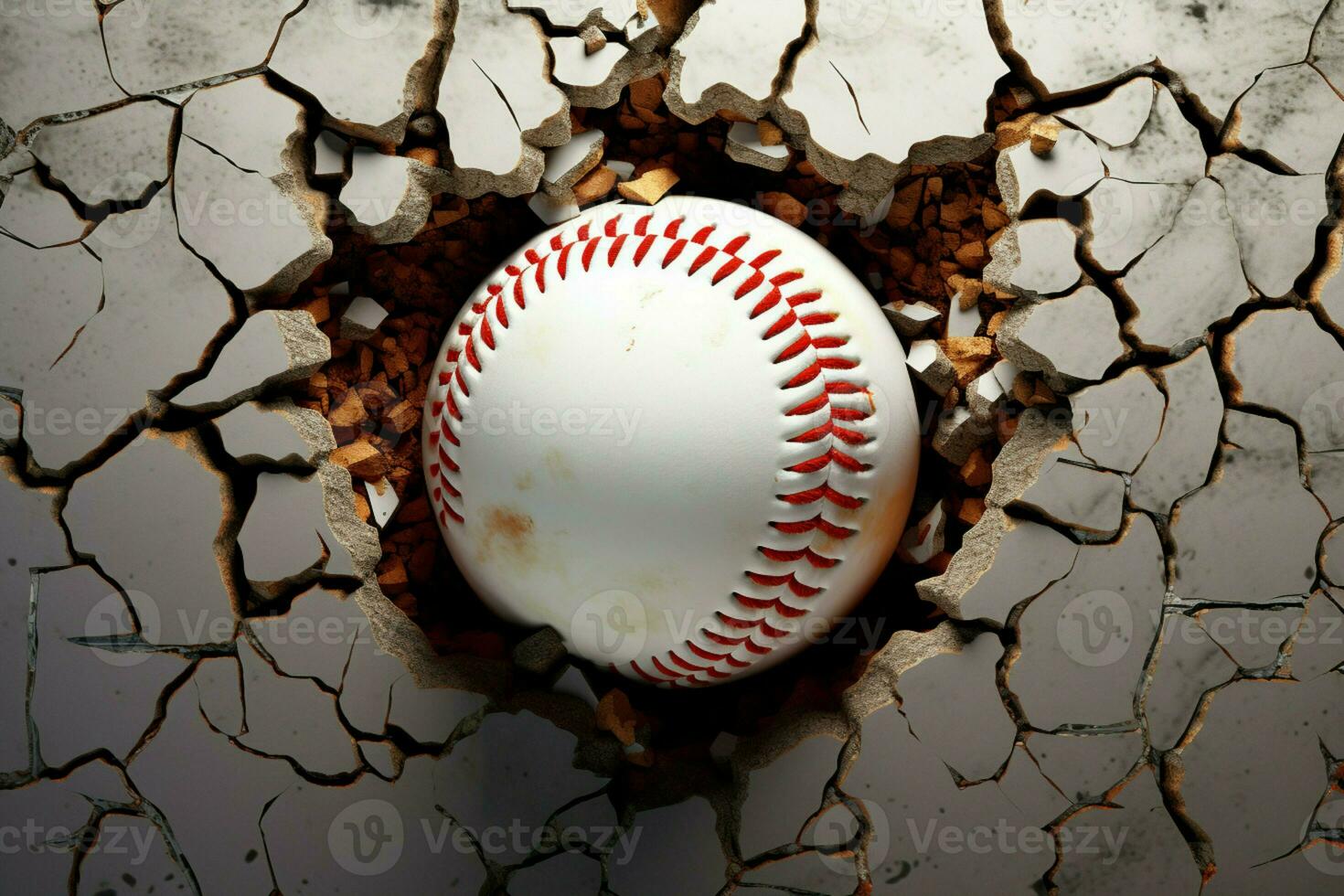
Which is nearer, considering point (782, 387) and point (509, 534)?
point (782, 387)

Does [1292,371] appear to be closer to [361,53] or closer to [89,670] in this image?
[361,53]

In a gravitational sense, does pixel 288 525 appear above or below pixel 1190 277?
below

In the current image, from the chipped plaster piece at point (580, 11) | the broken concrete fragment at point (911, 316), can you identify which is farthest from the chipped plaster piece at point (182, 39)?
the broken concrete fragment at point (911, 316)

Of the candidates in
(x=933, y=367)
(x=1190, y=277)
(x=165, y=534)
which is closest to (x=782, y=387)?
(x=933, y=367)

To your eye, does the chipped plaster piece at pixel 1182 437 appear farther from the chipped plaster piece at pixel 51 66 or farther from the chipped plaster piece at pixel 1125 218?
the chipped plaster piece at pixel 51 66

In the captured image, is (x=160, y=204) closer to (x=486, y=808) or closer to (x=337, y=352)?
(x=337, y=352)

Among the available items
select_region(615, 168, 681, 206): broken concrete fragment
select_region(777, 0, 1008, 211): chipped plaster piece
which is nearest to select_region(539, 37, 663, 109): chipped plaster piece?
select_region(615, 168, 681, 206): broken concrete fragment

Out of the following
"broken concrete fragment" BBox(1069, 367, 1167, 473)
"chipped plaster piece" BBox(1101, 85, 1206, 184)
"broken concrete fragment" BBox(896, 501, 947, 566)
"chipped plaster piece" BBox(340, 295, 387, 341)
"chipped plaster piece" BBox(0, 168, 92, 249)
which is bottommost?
"broken concrete fragment" BBox(896, 501, 947, 566)

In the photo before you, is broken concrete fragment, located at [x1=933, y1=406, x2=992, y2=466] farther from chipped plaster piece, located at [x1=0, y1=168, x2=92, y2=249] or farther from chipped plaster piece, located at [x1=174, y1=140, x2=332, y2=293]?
chipped plaster piece, located at [x1=0, y1=168, x2=92, y2=249]
